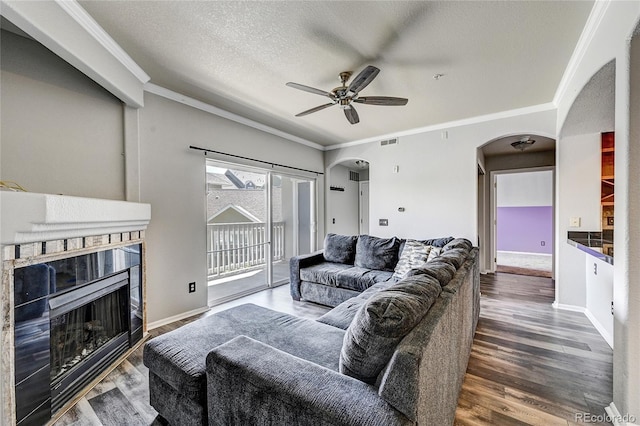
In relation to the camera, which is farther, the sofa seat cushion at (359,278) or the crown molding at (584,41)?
the sofa seat cushion at (359,278)

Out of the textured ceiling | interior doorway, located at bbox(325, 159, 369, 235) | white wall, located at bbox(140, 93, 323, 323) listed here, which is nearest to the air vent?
interior doorway, located at bbox(325, 159, 369, 235)

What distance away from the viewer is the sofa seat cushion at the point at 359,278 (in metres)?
3.25

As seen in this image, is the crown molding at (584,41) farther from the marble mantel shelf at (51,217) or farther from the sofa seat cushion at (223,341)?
the marble mantel shelf at (51,217)

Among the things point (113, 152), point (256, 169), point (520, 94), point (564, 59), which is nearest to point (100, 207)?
point (113, 152)

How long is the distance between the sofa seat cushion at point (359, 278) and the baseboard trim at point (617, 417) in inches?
74.5

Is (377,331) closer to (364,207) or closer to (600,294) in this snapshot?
(600,294)

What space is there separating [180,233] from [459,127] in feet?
14.0

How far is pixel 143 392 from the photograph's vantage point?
1.88 m

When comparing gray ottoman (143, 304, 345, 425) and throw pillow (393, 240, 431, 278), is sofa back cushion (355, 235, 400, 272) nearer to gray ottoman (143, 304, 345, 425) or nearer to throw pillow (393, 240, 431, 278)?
throw pillow (393, 240, 431, 278)

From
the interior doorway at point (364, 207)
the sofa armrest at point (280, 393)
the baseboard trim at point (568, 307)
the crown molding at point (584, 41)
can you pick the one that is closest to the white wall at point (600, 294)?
the baseboard trim at point (568, 307)

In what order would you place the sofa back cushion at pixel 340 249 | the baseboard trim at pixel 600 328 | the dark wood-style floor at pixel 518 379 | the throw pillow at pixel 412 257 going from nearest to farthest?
the dark wood-style floor at pixel 518 379 < the baseboard trim at pixel 600 328 < the throw pillow at pixel 412 257 < the sofa back cushion at pixel 340 249

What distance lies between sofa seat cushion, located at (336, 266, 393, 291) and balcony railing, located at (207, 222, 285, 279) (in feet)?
5.03

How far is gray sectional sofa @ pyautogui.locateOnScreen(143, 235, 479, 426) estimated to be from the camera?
926 millimetres

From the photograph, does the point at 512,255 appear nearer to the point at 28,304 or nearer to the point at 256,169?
the point at 256,169
